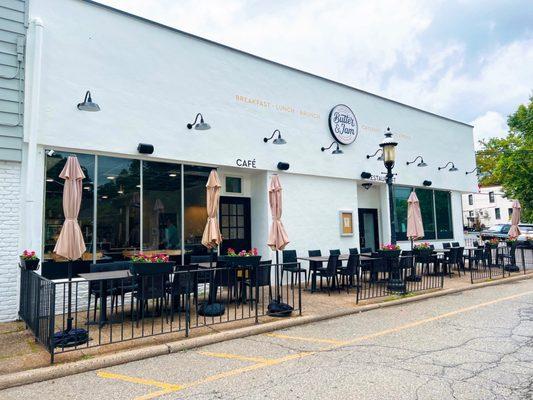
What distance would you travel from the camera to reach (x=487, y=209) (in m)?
53.4

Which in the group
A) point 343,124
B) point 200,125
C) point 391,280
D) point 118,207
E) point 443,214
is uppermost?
point 343,124

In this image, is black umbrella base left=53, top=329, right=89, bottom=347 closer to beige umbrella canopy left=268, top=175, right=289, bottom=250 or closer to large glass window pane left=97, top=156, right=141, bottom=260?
large glass window pane left=97, top=156, right=141, bottom=260

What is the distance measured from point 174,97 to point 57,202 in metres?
4.11

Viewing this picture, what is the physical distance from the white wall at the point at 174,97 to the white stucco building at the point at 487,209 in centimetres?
4510

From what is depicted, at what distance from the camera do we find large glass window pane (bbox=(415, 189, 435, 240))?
58.6 ft

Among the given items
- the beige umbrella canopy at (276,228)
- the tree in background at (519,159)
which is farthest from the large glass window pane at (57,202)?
the tree in background at (519,159)

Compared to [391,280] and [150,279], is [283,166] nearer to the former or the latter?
[391,280]

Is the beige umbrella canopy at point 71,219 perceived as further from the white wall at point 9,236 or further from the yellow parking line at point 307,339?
the yellow parking line at point 307,339

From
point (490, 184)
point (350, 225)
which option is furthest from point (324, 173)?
point (490, 184)

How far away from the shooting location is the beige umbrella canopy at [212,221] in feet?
27.1

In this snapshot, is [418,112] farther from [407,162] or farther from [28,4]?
[28,4]

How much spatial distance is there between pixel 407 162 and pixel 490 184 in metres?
44.6

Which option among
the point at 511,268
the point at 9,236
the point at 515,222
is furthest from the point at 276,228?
the point at 515,222

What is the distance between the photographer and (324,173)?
13.7 metres
